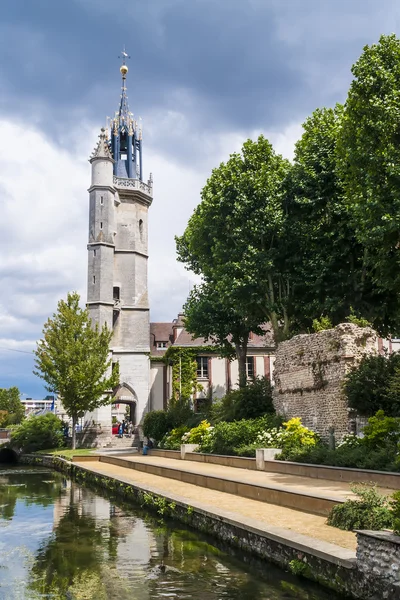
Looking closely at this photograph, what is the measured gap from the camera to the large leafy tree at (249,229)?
2586cm

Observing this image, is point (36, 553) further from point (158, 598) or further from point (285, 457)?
point (285, 457)

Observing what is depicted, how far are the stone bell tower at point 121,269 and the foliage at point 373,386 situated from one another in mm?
29153

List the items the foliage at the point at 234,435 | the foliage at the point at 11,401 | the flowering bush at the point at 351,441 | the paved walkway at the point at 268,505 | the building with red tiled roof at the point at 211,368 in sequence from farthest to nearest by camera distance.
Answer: the foliage at the point at 11,401, the building with red tiled roof at the point at 211,368, the foliage at the point at 234,435, the flowering bush at the point at 351,441, the paved walkway at the point at 268,505

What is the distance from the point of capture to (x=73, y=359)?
37188 millimetres

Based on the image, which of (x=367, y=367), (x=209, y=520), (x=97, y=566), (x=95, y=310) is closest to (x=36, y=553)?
(x=97, y=566)

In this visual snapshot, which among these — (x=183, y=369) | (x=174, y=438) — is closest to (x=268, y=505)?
(x=174, y=438)

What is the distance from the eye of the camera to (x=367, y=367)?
62.1 feet

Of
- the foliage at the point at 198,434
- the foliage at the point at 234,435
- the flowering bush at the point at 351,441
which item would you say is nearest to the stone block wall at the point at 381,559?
the flowering bush at the point at 351,441

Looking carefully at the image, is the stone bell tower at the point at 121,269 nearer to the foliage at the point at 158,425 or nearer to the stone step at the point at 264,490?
the foliage at the point at 158,425

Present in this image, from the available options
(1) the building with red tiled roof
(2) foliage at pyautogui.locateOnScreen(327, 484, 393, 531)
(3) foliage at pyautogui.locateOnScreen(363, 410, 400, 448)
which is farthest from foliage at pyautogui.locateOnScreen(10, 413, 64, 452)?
(2) foliage at pyautogui.locateOnScreen(327, 484, 393, 531)

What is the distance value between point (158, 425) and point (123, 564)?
24.2m

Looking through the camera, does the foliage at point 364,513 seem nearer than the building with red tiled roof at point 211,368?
Yes

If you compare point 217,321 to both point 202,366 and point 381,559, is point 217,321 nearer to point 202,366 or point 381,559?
point 202,366

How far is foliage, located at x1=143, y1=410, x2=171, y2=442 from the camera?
3353 cm
